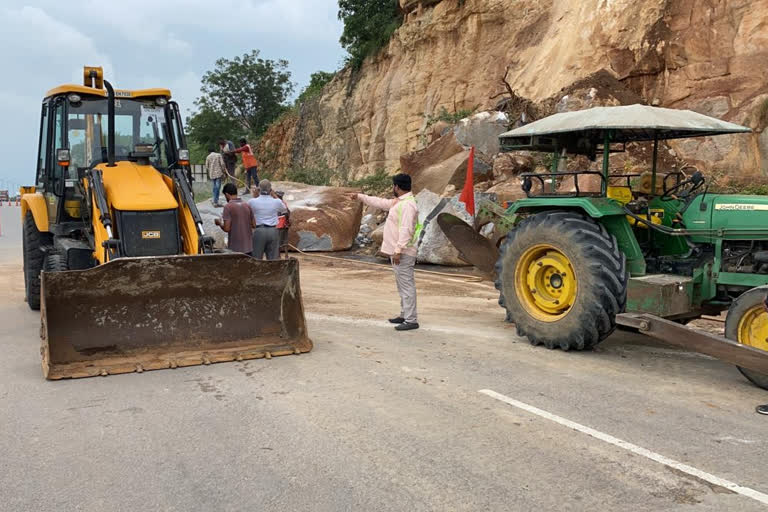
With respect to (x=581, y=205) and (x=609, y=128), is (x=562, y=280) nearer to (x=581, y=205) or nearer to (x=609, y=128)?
(x=581, y=205)

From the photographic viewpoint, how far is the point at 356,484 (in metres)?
3.71

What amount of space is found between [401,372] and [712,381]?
258 centimetres

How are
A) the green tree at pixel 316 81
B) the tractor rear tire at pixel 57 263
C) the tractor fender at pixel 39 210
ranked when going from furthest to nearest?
1. the green tree at pixel 316 81
2. the tractor fender at pixel 39 210
3. the tractor rear tire at pixel 57 263

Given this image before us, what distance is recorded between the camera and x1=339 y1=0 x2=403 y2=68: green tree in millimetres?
30438

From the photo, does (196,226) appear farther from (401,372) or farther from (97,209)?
(401,372)

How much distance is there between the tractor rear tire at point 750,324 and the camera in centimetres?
537

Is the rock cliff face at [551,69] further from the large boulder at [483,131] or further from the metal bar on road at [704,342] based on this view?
the metal bar on road at [704,342]

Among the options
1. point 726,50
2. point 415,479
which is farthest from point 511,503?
point 726,50

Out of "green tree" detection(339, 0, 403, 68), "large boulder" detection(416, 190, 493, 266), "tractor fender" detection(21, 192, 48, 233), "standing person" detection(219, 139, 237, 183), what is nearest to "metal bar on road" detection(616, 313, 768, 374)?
"tractor fender" detection(21, 192, 48, 233)

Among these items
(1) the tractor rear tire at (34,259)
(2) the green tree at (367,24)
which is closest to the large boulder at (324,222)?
(1) the tractor rear tire at (34,259)

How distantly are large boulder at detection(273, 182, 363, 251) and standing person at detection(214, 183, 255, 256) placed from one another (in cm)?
817

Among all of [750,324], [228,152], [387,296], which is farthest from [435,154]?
[750,324]

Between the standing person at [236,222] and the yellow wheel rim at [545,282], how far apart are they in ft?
12.2

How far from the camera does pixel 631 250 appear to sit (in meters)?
6.83
